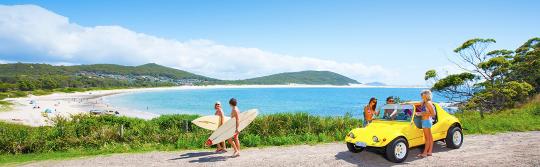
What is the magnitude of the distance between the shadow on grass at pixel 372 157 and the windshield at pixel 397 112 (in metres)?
1.02

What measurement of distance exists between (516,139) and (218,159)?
9757 mm

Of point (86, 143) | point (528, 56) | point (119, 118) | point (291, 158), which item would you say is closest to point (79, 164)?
point (86, 143)

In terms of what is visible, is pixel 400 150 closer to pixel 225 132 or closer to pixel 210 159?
pixel 225 132

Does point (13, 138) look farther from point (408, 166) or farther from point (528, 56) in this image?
point (528, 56)

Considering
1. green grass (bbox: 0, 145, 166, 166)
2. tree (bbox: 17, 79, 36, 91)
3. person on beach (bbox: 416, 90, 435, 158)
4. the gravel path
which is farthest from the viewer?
tree (bbox: 17, 79, 36, 91)

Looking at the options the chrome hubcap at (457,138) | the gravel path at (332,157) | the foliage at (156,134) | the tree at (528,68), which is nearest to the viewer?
the gravel path at (332,157)

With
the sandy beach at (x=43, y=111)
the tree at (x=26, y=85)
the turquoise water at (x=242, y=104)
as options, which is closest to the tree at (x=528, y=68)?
the turquoise water at (x=242, y=104)

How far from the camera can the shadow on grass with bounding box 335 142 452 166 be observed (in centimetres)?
941

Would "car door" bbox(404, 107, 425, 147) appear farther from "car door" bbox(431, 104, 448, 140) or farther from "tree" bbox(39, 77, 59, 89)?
"tree" bbox(39, 77, 59, 89)

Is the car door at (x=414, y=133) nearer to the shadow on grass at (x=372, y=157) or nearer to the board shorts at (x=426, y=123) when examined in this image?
the board shorts at (x=426, y=123)

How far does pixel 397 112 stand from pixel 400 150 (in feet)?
3.99

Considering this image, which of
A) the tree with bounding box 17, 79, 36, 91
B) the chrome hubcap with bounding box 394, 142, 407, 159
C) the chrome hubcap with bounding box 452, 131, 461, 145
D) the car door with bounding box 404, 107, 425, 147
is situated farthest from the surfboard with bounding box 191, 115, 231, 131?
the tree with bounding box 17, 79, 36, 91

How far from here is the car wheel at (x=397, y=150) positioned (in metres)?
9.21

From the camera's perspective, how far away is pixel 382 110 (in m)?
10.8
